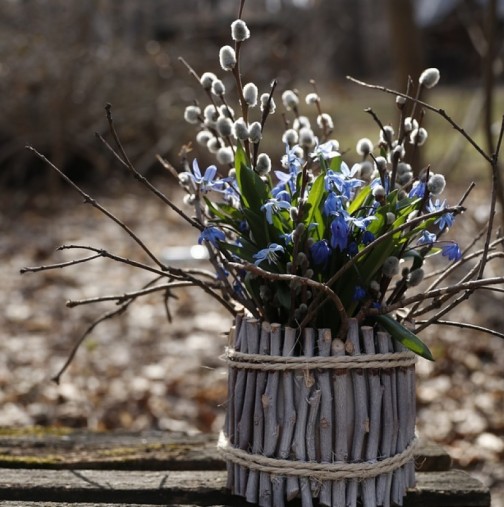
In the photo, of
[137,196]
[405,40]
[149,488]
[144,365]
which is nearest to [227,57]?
[149,488]

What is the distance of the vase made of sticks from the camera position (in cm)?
151

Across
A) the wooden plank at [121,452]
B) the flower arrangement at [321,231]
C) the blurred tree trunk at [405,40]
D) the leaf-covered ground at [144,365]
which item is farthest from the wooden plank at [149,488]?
the blurred tree trunk at [405,40]

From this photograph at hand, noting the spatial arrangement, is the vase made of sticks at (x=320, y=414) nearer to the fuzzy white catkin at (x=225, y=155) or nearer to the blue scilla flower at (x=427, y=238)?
the blue scilla flower at (x=427, y=238)

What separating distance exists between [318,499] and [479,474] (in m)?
2.14

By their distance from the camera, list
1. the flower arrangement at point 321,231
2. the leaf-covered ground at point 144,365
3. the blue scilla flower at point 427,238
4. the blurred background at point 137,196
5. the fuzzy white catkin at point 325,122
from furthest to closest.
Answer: the blurred background at point 137,196
the leaf-covered ground at point 144,365
the fuzzy white catkin at point 325,122
the blue scilla flower at point 427,238
the flower arrangement at point 321,231

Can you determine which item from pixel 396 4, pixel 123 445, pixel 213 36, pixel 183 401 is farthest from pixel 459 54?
pixel 123 445

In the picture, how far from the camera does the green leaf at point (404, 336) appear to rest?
4.85 feet

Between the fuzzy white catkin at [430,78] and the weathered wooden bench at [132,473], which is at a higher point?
the fuzzy white catkin at [430,78]

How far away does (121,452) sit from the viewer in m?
2.04

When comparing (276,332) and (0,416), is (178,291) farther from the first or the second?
(276,332)

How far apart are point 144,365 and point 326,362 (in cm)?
304

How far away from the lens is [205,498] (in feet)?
5.57

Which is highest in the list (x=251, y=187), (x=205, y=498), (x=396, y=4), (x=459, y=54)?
(x=459, y=54)

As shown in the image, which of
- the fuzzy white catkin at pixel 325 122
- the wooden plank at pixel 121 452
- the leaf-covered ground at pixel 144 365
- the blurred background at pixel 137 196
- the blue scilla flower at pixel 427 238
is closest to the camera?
the blue scilla flower at pixel 427 238
